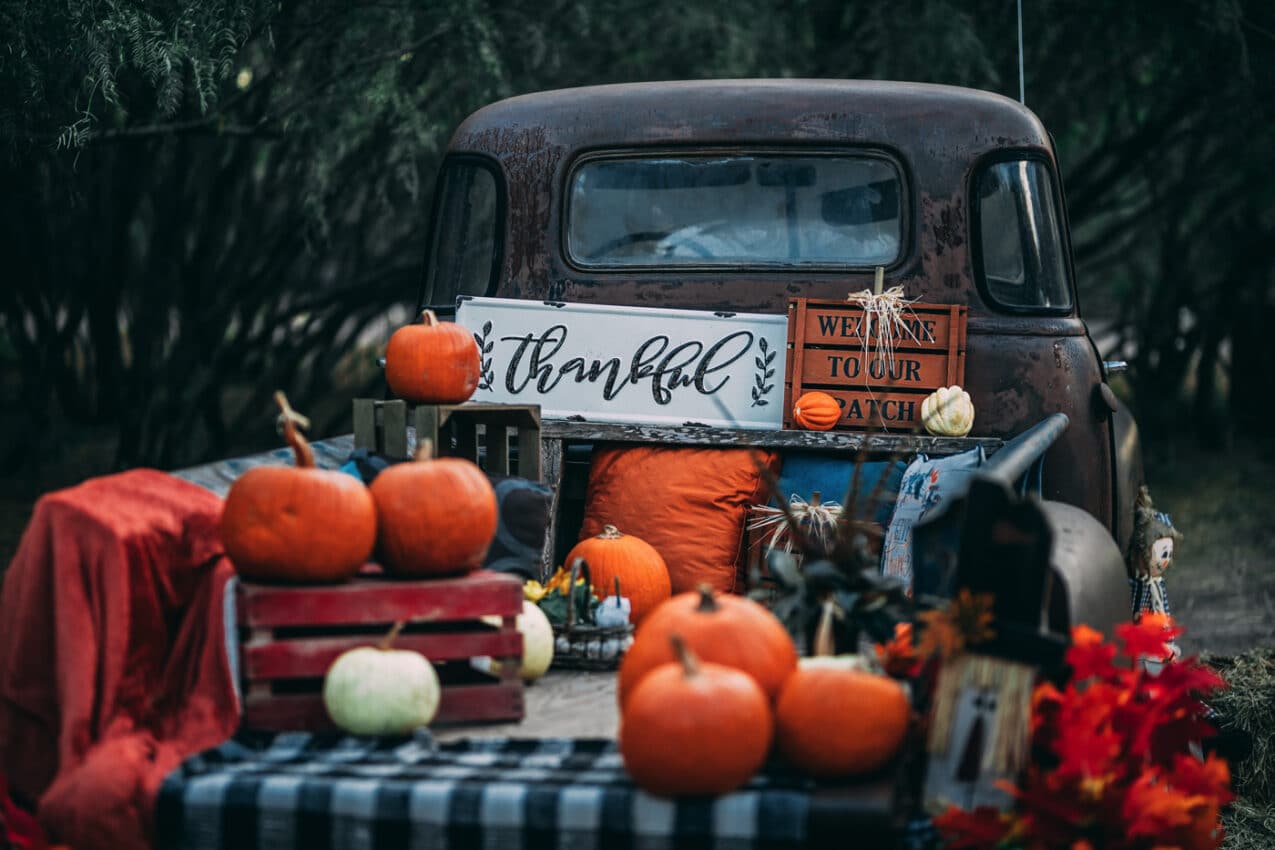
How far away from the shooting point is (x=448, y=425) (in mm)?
4625

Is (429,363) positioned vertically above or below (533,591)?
above

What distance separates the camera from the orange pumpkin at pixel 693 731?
2725 mm

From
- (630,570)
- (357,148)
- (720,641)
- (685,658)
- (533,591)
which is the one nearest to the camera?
(685,658)

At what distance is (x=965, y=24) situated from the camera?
9430mm

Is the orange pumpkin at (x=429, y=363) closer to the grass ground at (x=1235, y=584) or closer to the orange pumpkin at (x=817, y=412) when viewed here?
the orange pumpkin at (x=817, y=412)

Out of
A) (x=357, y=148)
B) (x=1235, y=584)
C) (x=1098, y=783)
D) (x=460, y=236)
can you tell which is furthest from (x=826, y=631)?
(x=357, y=148)

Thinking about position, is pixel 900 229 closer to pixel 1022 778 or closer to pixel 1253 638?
pixel 1022 778

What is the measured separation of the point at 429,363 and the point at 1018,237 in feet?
7.41

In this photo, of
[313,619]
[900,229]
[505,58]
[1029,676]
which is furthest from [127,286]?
[1029,676]

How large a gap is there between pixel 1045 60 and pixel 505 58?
14.2 feet

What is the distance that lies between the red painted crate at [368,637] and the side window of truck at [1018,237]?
2500 millimetres

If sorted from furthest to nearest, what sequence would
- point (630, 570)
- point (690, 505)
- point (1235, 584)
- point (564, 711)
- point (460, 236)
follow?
point (1235, 584)
point (460, 236)
point (690, 505)
point (630, 570)
point (564, 711)

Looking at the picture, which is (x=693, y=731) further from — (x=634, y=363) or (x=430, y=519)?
(x=634, y=363)

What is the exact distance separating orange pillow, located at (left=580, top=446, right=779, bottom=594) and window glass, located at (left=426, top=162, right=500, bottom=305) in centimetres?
105
